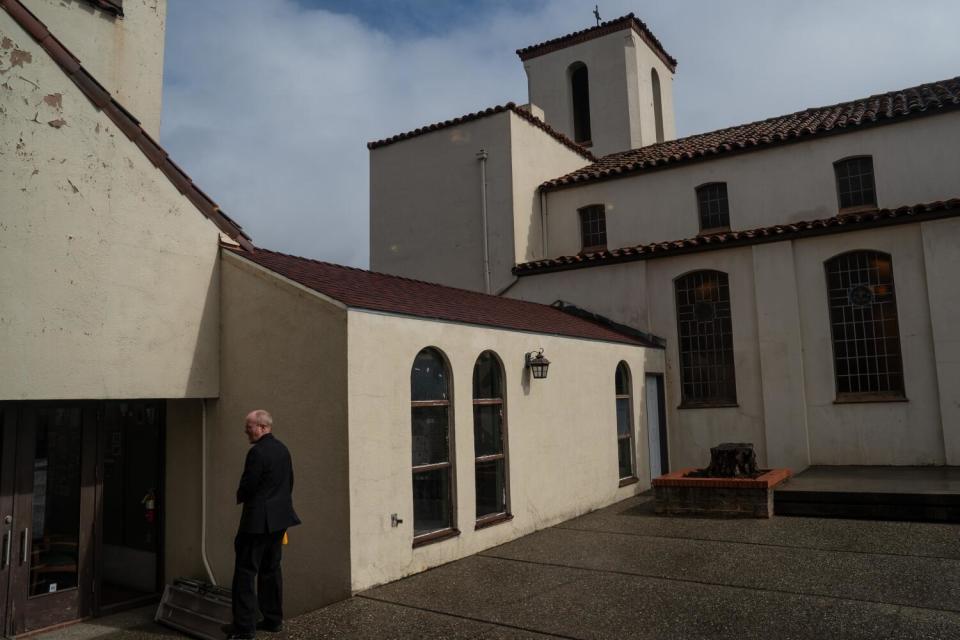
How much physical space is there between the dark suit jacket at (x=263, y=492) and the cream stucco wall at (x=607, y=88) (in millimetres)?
18274

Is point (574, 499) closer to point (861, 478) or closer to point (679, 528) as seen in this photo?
point (679, 528)

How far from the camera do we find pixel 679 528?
32.1 ft

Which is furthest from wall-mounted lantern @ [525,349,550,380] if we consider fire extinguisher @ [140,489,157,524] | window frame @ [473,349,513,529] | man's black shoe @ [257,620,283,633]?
fire extinguisher @ [140,489,157,524]

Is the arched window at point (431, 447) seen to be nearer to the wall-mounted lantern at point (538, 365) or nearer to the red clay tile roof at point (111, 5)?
the wall-mounted lantern at point (538, 365)

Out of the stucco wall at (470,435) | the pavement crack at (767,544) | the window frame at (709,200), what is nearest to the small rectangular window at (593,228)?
the window frame at (709,200)

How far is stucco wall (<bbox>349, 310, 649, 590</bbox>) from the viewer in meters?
7.35

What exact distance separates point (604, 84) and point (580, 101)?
124 cm

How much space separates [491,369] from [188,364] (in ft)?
12.6

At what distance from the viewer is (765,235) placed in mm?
13727

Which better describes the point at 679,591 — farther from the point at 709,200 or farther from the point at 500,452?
the point at 709,200

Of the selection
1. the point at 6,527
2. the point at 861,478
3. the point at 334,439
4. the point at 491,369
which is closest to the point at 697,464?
the point at 861,478

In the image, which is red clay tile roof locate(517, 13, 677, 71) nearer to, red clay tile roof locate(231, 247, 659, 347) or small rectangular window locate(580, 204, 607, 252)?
small rectangular window locate(580, 204, 607, 252)

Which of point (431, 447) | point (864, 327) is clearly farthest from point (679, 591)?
point (864, 327)

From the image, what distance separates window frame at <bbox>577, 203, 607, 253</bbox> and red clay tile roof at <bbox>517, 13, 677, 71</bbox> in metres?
7.75
